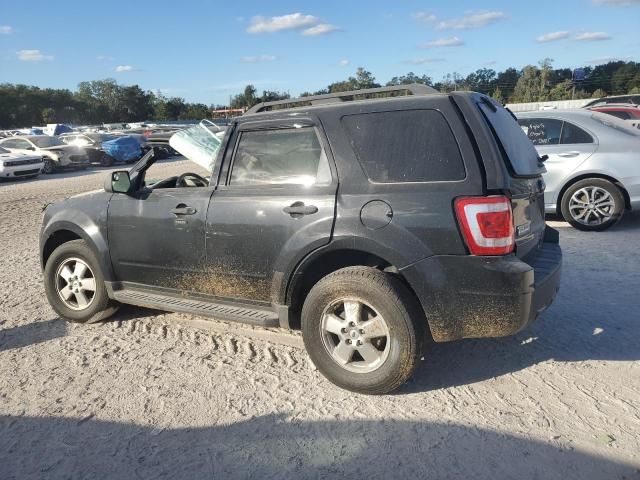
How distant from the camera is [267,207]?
381 centimetres

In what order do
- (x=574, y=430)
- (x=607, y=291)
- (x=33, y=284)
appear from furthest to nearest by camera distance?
(x=33, y=284), (x=607, y=291), (x=574, y=430)

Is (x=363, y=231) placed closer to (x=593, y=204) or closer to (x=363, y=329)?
(x=363, y=329)

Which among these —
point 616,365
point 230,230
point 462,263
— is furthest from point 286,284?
point 616,365

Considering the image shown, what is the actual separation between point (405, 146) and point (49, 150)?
23.8m

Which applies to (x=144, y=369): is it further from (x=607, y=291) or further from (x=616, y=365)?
(x=607, y=291)

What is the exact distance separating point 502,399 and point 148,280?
9.43 feet

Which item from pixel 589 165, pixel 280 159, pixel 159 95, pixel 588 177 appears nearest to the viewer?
pixel 280 159

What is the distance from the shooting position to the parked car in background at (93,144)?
26016 millimetres

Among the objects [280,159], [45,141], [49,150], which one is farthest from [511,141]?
[45,141]

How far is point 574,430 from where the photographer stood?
3061 millimetres

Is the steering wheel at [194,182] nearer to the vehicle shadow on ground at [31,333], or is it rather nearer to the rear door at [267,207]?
the rear door at [267,207]

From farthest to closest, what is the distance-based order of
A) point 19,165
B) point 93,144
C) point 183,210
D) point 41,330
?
point 93,144 < point 19,165 < point 41,330 < point 183,210

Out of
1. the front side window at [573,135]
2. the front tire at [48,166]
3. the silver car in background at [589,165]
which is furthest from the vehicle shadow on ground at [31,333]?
the front tire at [48,166]

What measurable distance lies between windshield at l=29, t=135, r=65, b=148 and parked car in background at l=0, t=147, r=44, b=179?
8.08ft
